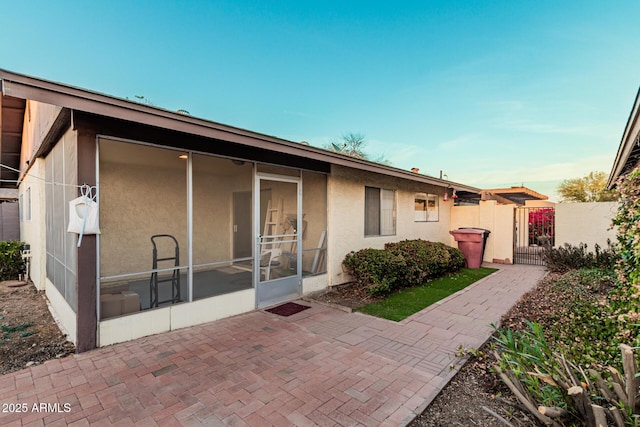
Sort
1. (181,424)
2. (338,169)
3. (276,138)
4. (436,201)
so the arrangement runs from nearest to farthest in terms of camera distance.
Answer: (181,424) < (276,138) < (338,169) < (436,201)

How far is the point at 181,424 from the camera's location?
2484 millimetres

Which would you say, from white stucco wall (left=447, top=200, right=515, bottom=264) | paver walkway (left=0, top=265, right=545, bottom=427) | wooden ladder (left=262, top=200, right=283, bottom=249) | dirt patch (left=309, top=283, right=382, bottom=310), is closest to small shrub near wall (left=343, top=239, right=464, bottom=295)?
dirt patch (left=309, top=283, right=382, bottom=310)

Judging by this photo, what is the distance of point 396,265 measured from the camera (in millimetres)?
6641

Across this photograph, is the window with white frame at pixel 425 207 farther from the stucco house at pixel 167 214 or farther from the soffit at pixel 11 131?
the soffit at pixel 11 131

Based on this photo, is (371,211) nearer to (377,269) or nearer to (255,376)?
(377,269)

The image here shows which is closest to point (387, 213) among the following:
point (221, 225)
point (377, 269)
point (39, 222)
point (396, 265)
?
point (396, 265)

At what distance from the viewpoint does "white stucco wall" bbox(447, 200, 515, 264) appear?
1082 centimetres

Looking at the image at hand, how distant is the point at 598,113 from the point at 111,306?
44.0 ft

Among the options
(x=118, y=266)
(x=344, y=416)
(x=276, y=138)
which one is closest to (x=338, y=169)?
(x=276, y=138)

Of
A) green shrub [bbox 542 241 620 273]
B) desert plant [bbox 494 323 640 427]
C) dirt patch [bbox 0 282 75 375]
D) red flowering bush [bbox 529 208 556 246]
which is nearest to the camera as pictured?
desert plant [bbox 494 323 640 427]

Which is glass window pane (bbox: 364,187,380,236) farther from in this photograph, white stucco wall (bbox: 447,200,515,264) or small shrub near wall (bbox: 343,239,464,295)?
white stucco wall (bbox: 447,200,515,264)

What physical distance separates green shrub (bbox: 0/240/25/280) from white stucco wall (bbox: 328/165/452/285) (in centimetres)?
869

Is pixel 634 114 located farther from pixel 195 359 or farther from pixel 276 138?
pixel 195 359

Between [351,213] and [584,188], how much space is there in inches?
1109
